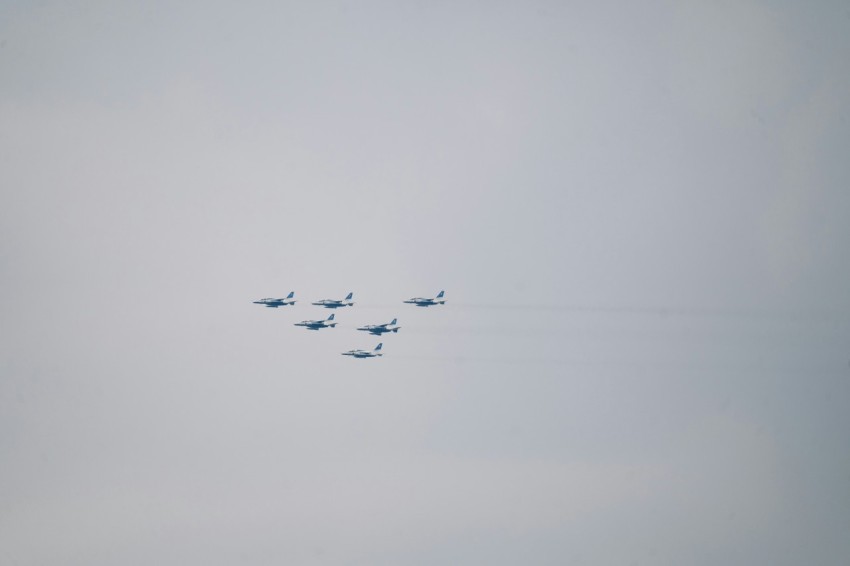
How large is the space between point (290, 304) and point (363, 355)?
320 inches

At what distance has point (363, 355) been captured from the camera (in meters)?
86.3

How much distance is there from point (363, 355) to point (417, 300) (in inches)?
273

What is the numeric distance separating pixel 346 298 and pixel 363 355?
5.36m

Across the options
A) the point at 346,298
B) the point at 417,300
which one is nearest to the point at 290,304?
Result: the point at 346,298

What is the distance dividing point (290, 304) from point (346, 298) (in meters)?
5.11

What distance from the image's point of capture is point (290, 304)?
87688 millimetres

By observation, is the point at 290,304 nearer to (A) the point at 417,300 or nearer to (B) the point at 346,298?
(B) the point at 346,298

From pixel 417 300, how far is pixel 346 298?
22.0ft

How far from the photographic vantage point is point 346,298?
3438 inches

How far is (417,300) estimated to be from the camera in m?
85.2
